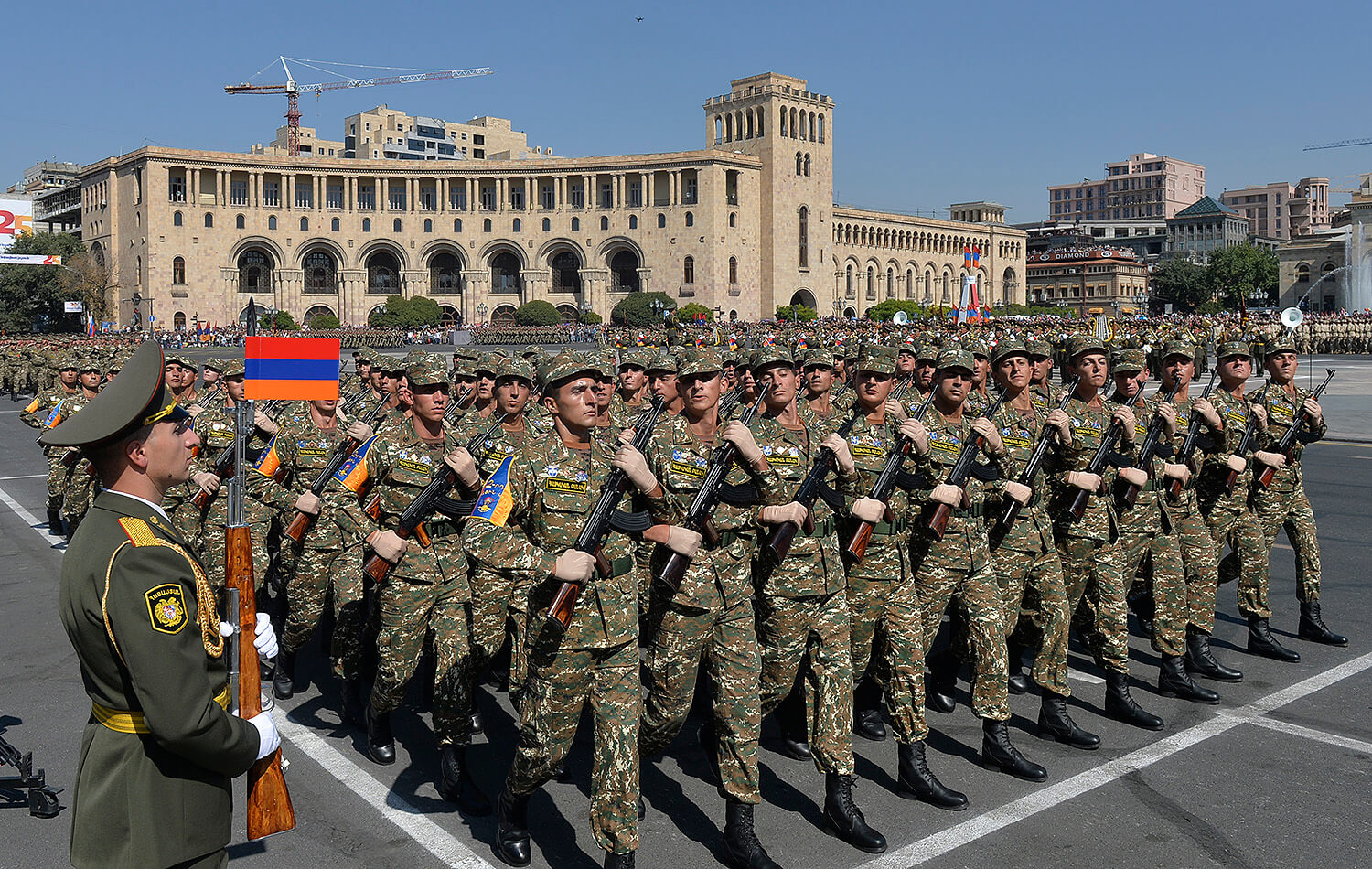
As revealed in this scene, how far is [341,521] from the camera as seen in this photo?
7.16m

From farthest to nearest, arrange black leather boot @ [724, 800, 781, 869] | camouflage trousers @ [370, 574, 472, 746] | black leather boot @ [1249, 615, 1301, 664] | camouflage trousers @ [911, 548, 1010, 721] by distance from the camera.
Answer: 1. black leather boot @ [1249, 615, 1301, 664]
2. camouflage trousers @ [911, 548, 1010, 721]
3. camouflage trousers @ [370, 574, 472, 746]
4. black leather boot @ [724, 800, 781, 869]

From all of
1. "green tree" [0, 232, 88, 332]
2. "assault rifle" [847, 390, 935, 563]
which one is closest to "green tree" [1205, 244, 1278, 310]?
"green tree" [0, 232, 88, 332]

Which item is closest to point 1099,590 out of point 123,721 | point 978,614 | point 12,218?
point 978,614

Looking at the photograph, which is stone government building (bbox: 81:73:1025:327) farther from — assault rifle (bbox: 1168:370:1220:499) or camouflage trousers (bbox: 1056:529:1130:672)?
camouflage trousers (bbox: 1056:529:1130:672)

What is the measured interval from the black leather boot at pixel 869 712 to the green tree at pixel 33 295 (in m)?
84.1

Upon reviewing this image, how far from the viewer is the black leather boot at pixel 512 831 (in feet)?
16.5

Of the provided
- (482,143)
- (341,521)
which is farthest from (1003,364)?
(482,143)

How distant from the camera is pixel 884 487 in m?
5.91

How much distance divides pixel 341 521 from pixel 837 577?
3.47 m

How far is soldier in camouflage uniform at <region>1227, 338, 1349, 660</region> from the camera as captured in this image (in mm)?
8078

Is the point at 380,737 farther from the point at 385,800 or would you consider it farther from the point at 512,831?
the point at 512,831

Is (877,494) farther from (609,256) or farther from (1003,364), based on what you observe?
(609,256)

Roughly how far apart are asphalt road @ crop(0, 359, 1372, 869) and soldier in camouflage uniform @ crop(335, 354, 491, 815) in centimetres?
24

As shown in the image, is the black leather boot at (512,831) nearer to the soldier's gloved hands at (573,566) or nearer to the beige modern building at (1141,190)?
the soldier's gloved hands at (573,566)
